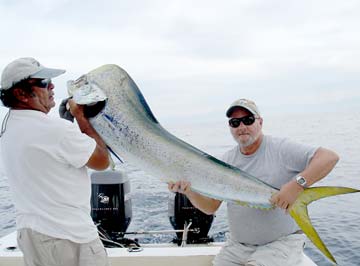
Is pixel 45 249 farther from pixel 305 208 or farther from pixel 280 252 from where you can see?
pixel 280 252

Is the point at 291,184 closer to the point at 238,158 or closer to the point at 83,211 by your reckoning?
the point at 238,158

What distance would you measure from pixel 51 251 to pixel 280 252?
1569mm

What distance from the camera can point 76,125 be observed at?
2.09m

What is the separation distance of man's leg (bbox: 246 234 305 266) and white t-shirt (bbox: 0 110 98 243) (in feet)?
4.26

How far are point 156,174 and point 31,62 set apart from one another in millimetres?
840

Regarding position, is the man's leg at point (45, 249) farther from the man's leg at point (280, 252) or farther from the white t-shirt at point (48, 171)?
the man's leg at point (280, 252)

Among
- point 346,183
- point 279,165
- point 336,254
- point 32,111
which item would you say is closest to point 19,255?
point 32,111

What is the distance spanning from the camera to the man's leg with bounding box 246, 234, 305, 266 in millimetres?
2885

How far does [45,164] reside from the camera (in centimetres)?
205

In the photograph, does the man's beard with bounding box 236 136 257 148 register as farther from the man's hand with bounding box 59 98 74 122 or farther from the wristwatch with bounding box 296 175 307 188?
the man's hand with bounding box 59 98 74 122

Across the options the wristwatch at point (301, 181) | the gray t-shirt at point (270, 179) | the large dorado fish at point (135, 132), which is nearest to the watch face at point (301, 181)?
the wristwatch at point (301, 181)

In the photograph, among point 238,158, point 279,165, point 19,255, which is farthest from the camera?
point 19,255

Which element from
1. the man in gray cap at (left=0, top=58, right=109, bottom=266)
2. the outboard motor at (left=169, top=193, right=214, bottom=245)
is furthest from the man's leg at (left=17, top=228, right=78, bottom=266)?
the outboard motor at (left=169, top=193, right=214, bottom=245)

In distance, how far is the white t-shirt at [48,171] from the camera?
203 cm
